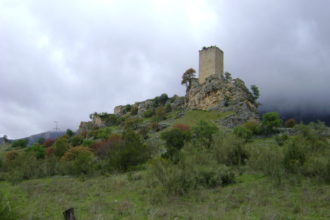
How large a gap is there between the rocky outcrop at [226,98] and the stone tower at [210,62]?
200cm

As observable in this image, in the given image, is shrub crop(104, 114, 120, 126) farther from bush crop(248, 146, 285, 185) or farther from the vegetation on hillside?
bush crop(248, 146, 285, 185)

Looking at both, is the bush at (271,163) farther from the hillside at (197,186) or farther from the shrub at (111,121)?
the shrub at (111,121)

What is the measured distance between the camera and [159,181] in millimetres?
12133

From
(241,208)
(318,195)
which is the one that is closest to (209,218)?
(241,208)

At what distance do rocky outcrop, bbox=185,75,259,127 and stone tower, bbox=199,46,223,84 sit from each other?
6.56ft

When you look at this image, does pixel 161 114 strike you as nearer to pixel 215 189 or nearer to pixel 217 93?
pixel 217 93

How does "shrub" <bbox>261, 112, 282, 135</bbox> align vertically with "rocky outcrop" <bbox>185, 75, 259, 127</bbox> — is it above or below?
below

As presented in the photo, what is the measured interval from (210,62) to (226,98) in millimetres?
10151

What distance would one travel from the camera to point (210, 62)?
58.4m

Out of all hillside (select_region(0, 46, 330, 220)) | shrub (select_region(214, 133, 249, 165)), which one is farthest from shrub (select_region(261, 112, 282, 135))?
shrub (select_region(214, 133, 249, 165))

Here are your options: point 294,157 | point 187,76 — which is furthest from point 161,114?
point 294,157

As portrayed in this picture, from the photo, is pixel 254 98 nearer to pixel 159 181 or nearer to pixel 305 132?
pixel 305 132

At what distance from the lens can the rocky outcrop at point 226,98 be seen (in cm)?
4892

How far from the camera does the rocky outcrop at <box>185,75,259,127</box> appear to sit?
4892 centimetres
